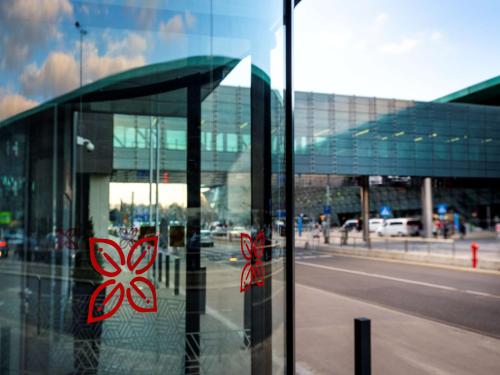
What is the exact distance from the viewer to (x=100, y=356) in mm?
3939

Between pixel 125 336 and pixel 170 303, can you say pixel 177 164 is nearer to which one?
pixel 170 303

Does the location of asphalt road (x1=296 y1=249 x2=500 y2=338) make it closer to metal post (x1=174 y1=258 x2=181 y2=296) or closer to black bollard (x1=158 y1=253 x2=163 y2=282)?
metal post (x1=174 y1=258 x2=181 y2=296)

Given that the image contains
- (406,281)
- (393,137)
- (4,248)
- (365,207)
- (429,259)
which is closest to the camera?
(4,248)

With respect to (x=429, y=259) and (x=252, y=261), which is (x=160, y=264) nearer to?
(x=252, y=261)

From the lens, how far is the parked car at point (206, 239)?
3.72 metres

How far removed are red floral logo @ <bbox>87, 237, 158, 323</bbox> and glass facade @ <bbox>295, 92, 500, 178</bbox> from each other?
2783 cm

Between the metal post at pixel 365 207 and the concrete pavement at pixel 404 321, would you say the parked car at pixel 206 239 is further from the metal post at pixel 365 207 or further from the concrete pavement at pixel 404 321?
the metal post at pixel 365 207

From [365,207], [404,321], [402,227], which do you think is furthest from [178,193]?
[402,227]

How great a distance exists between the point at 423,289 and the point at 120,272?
10657 millimetres

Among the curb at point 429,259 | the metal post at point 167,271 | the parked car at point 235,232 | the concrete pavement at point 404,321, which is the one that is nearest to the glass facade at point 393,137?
the curb at point 429,259

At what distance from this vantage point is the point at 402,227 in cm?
4812

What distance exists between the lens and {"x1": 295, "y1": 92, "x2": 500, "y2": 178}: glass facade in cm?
3156

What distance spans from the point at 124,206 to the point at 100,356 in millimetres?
1399

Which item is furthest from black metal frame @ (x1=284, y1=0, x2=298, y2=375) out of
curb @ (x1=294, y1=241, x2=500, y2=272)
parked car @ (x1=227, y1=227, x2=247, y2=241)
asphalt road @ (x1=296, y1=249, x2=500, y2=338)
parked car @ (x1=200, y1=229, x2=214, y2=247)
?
curb @ (x1=294, y1=241, x2=500, y2=272)
